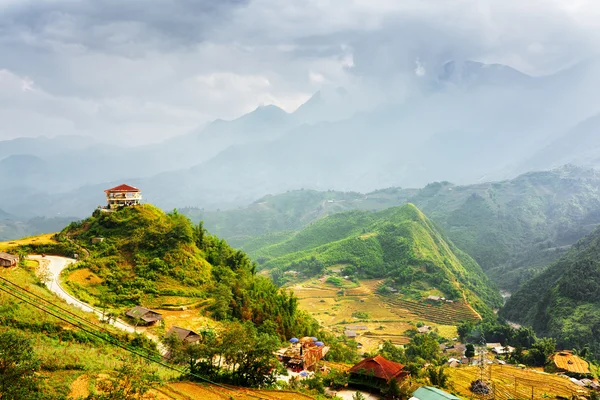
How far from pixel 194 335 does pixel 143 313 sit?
195 inches

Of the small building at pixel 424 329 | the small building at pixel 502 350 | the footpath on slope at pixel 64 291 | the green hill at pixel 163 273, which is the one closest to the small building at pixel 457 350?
the small building at pixel 502 350

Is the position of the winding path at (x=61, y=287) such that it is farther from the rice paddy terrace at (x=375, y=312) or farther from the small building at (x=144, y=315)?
the rice paddy terrace at (x=375, y=312)

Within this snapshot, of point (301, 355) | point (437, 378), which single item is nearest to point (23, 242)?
point (301, 355)

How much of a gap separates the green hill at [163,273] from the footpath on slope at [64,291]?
1.12m

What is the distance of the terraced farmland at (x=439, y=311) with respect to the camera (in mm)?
68375

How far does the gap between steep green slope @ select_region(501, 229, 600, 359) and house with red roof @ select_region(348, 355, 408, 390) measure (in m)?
39.1

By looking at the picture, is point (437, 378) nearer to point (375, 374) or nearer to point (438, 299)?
point (375, 374)

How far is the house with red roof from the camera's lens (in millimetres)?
25219

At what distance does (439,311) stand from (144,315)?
5662cm

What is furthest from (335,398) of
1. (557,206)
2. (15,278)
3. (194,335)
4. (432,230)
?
(557,206)

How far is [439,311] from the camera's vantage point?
71.4 metres

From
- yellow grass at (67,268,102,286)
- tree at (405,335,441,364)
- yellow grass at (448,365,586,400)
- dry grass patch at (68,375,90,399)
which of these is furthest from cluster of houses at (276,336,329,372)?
yellow grass at (67,268,102,286)

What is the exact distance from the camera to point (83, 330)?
23.6 metres

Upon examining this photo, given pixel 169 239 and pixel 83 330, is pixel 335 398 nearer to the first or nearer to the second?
pixel 83 330
